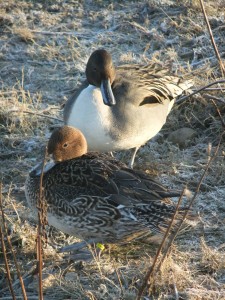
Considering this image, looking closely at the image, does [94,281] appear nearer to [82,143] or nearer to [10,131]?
[82,143]

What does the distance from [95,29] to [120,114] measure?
2.31 m

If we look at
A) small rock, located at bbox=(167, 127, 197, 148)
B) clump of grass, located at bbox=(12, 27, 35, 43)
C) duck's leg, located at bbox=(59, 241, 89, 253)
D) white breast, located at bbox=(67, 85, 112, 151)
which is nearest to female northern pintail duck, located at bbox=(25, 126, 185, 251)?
duck's leg, located at bbox=(59, 241, 89, 253)

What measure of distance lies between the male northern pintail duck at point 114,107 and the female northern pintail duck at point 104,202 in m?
0.82

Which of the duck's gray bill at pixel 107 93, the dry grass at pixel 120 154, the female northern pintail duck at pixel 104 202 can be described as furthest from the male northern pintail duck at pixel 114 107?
the female northern pintail duck at pixel 104 202

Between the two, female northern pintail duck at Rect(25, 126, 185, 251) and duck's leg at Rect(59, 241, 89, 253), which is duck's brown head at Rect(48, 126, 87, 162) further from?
duck's leg at Rect(59, 241, 89, 253)

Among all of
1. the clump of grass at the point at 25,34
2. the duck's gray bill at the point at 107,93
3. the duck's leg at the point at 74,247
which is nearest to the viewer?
the duck's leg at the point at 74,247

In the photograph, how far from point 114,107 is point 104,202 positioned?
123cm

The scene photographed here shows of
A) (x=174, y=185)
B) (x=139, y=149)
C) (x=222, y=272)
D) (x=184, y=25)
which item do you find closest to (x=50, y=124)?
(x=139, y=149)

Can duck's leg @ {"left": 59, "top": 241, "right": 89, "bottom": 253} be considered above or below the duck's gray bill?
below

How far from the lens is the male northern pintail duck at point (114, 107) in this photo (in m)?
4.69

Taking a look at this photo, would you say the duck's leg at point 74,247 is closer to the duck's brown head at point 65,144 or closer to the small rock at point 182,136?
the duck's brown head at point 65,144

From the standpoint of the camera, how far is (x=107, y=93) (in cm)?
474

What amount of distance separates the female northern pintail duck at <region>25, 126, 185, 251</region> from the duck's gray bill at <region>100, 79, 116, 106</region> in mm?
853

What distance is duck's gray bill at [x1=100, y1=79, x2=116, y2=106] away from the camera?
4.66 m
